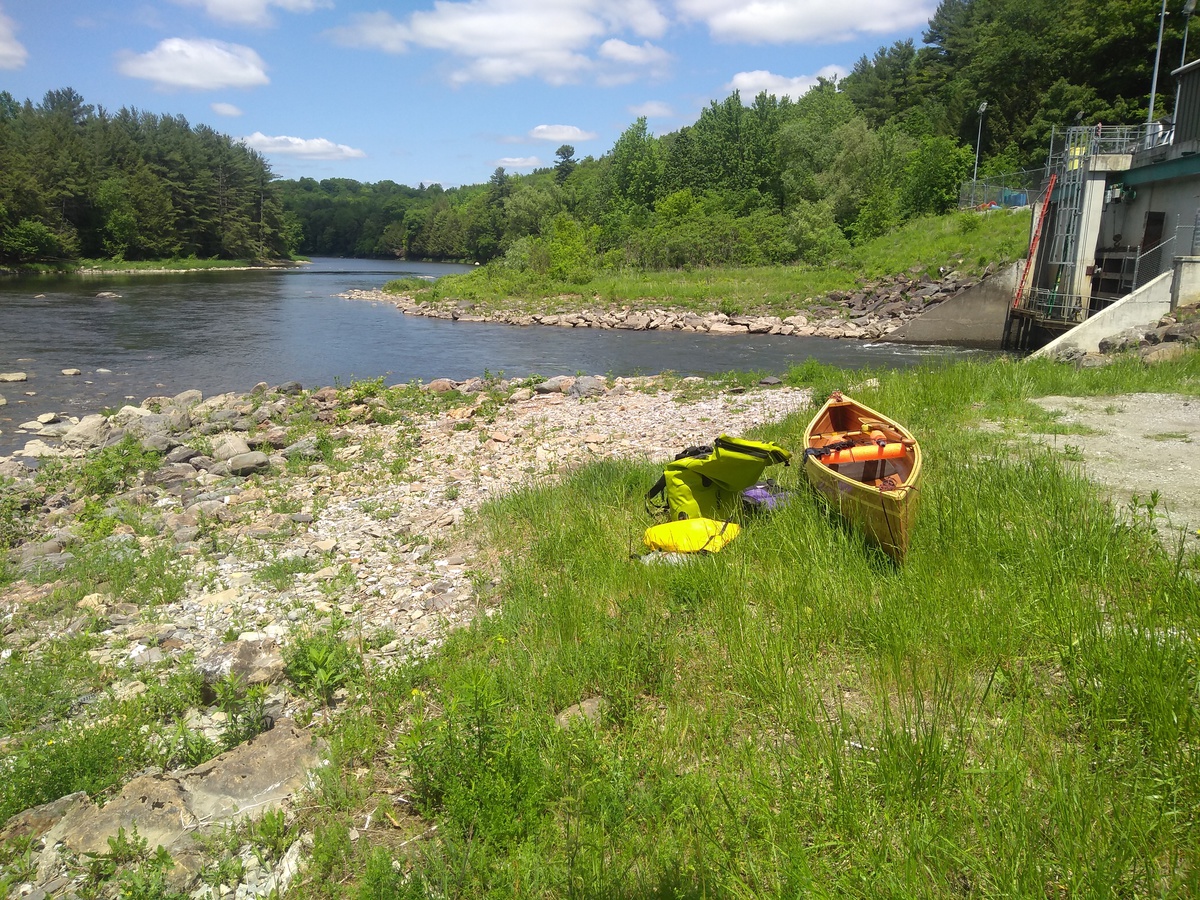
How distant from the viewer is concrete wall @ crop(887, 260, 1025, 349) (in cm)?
3095

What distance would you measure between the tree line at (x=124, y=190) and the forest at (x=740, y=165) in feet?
0.65

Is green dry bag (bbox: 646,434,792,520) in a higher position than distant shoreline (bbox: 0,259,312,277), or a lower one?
lower

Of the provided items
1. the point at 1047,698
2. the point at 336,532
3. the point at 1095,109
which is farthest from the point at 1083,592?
the point at 1095,109

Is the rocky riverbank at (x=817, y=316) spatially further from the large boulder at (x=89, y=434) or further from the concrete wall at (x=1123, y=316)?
the large boulder at (x=89, y=434)

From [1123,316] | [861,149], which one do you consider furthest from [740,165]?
[1123,316]

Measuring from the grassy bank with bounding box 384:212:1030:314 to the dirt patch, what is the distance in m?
22.7

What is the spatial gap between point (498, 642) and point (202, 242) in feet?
313

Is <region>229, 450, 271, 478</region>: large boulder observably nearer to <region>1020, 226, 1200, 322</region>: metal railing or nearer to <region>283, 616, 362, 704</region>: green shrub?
<region>283, 616, 362, 704</region>: green shrub

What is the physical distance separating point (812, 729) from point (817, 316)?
33701mm

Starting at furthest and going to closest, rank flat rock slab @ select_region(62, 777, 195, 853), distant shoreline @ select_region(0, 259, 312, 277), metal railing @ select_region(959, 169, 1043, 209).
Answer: distant shoreline @ select_region(0, 259, 312, 277) → metal railing @ select_region(959, 169, 1043, 209) → flat rock slab @ select_region(62, 777, 195, 853)

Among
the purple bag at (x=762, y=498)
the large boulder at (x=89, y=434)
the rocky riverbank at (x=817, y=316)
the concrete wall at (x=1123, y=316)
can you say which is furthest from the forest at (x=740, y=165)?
the purple bag at (x=762, y=498)

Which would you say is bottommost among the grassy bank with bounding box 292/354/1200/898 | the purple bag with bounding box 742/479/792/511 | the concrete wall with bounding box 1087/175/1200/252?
the grassy bank with bounding box 292/354/1200/898

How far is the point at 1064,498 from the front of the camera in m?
6.61

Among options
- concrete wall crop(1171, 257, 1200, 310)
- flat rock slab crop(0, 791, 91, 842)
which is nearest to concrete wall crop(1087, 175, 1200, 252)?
concrete wall crop(1171, 257, 1200, 310)
